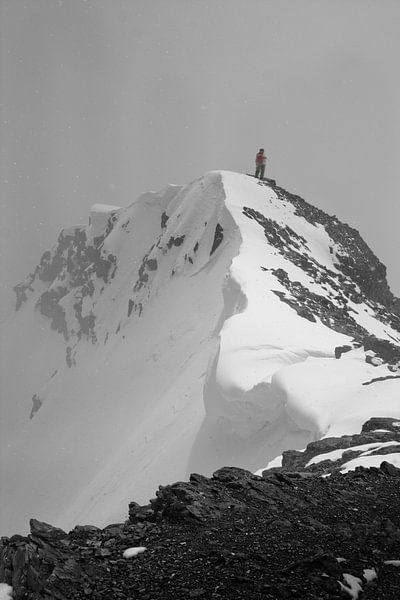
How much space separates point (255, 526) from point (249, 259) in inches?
1001

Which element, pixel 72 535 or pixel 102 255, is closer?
pixel 72 535

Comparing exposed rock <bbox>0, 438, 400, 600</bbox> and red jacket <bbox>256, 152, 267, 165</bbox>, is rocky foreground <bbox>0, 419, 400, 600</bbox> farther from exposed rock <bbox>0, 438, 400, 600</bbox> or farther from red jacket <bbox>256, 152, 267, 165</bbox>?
red jacket <bbox>256, 152, 267, 165</bbox>

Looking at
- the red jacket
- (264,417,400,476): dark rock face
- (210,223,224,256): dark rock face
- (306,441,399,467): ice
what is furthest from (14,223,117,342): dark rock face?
(306,441,399,467): ice

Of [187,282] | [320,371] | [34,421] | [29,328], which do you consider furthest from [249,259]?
[29,328]

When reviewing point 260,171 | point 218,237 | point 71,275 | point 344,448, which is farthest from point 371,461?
point 71,275

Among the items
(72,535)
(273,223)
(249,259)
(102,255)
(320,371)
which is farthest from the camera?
(102,255)

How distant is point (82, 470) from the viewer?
36312mm

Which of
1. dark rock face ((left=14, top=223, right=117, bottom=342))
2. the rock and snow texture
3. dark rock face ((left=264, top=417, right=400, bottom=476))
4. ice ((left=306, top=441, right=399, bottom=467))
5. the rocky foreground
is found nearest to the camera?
the rocky foreground

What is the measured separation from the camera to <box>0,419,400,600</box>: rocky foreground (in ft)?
16.6

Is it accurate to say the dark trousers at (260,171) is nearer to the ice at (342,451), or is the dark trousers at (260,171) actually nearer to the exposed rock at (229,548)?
the ice at (342,451)

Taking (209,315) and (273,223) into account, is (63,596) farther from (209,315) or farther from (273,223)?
(273,223)

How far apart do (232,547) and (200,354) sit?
2348 cm

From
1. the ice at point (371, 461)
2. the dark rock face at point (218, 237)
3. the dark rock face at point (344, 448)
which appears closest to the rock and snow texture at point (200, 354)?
the dark rock face at point (218, 237)

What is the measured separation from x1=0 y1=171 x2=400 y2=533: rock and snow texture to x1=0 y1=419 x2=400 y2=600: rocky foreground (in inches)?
248
